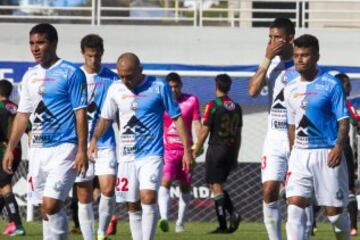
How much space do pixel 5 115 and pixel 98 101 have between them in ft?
11.4

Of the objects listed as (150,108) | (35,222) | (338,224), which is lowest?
(35,222)

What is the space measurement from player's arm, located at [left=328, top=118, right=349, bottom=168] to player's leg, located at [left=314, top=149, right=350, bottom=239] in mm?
119

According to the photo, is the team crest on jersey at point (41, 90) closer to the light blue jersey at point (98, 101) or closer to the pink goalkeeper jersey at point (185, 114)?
the light blue jersey at point (98, 101)

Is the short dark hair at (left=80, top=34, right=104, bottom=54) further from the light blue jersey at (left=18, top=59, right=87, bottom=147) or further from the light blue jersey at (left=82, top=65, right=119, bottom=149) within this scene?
the light blue jersey at (left=18, top=59, right=87, bottom=147)

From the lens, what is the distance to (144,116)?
46.6 ft

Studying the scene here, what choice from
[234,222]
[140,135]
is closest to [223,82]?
[234,222]

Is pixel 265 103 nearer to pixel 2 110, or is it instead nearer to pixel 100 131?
pixel 2 110

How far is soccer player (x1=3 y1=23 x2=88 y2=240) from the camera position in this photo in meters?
12.8

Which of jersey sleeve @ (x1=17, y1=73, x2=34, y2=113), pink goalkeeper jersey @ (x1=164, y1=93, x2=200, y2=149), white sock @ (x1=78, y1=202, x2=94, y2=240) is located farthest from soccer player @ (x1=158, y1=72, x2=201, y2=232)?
jersey sleeve @ (x1=17, y1=73, x2=34, y2=113)

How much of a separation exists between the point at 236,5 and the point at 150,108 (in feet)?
75.0

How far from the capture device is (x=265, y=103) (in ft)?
80.9

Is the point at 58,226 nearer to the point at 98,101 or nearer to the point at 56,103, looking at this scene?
the point at 56,103

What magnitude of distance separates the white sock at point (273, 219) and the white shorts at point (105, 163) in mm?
2369

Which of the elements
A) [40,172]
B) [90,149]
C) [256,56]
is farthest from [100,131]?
[256,56]
